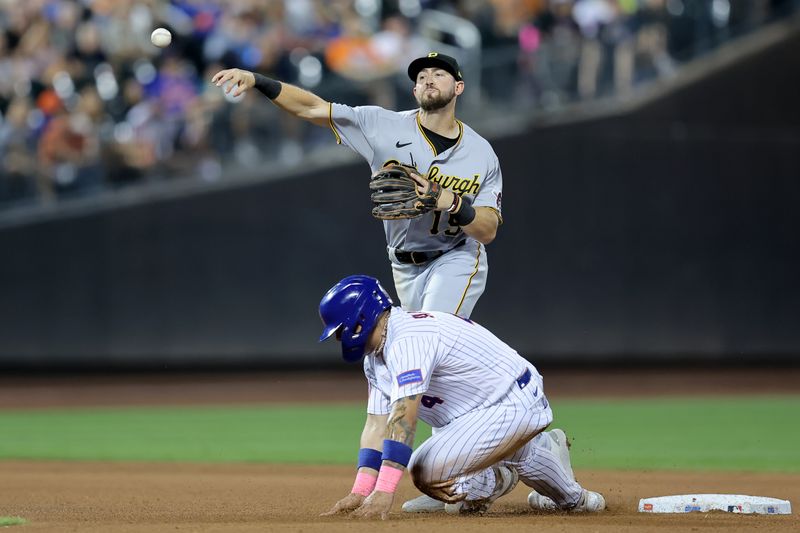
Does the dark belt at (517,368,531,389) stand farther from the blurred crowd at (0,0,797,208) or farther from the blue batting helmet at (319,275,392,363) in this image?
the blurred crowd at (0,0,797,208)

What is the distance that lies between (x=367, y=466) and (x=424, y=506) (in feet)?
1.99

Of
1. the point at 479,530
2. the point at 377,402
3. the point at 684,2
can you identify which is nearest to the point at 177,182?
the point at 684,2

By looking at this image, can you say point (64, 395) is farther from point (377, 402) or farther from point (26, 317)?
point (377, 402)

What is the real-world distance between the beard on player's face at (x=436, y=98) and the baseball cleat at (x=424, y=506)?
2.02 m

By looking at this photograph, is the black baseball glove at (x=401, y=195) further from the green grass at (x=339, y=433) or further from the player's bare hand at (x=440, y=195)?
the green grass at (x=339, y=433)

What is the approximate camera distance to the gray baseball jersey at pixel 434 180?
6.33m

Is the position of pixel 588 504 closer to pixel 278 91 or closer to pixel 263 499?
pixel 263 499

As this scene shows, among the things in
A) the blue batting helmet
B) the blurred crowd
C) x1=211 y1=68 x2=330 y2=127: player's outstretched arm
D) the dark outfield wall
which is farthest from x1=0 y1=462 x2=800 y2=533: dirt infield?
the dark outfield wall

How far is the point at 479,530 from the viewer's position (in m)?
4.75

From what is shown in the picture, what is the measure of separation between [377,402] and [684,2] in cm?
1155

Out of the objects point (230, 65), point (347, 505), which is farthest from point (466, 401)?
point (230, 65)

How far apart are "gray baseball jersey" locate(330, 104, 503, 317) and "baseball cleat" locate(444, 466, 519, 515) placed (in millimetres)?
950

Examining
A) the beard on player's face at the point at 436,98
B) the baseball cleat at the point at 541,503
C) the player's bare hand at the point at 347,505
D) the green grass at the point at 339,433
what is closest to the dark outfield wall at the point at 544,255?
the green grass at the point at 339,433

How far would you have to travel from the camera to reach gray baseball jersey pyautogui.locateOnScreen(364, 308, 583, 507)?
204 inches
